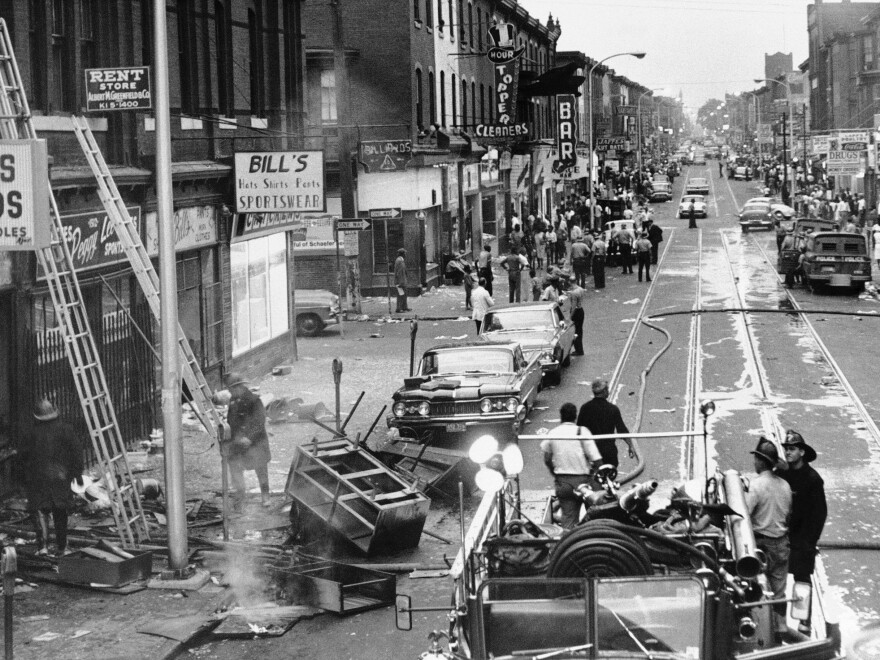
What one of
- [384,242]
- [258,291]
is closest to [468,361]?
[258,291]

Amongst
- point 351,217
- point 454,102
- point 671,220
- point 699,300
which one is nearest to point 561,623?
point 351,217

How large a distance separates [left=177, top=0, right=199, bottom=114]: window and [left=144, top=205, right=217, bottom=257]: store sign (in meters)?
1.78

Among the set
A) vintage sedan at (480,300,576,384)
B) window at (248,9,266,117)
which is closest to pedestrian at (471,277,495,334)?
vintage sedan at (480,300,576,384)

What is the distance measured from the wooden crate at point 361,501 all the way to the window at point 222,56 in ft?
37.8

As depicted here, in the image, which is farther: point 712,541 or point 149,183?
point 149,183

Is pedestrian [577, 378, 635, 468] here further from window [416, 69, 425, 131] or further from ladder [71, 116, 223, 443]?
window [416, 69, 425, 131]

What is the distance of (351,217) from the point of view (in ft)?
101

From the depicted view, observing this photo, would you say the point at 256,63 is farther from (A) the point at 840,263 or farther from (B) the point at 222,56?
(A) the point at 840,263

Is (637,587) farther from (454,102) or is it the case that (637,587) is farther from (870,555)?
(454,102)

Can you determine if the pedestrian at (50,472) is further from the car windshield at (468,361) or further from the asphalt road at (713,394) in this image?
the car windshield at (468,361)

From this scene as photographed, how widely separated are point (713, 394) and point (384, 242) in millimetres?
20037

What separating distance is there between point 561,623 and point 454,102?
145ft

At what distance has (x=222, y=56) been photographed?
76.6ft

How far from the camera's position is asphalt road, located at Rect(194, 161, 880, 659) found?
10.9 metres
